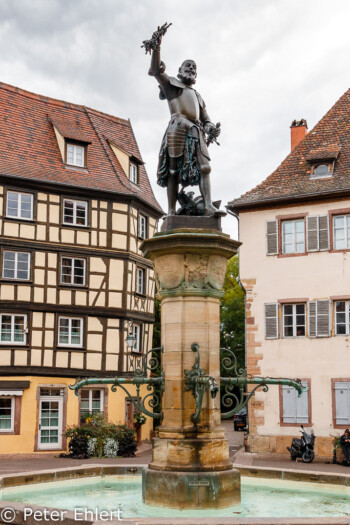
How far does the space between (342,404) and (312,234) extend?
18.7ft

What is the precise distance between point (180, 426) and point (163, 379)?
1.99 feet

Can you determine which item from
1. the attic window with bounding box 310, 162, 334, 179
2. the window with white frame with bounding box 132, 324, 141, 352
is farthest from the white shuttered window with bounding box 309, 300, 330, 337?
the window with white frame with bounding box 132, 324, 141, 352

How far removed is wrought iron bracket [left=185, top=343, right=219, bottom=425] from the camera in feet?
27.7

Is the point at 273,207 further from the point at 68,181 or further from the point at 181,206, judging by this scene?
the point at 181,206

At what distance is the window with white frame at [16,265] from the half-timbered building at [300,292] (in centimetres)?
770

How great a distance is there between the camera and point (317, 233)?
958 inches

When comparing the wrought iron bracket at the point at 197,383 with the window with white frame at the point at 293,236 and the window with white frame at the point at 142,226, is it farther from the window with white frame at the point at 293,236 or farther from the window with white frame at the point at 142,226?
the window with white frame at the point at 142,226

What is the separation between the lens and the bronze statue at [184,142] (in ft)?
30.6

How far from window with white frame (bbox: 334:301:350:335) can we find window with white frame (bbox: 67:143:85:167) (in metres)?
11.8

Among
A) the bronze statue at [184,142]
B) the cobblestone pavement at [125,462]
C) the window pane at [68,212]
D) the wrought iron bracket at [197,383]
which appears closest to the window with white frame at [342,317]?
the cobblestone pavement at [125,462]

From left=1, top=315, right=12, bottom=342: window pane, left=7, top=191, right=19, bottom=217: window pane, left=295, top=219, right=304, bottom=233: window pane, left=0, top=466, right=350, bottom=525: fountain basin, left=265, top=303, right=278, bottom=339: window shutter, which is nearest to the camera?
left=0, top=466, right=350, bottom=525: fountain basin

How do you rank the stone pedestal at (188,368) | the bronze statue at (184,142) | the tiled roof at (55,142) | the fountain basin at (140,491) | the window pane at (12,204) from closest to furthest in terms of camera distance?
the fountain basin at (140,491) → the stone pedestal at (188,368) → the bronze statue at (184,142) → the window pane at (12,204) → the tiled roof at (55,142)

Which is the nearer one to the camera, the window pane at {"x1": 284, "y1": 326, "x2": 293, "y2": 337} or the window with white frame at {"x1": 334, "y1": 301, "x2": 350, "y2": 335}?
the window with white frame at {"x1": 334, "y1": 301, "x2": 350, "y2": 335}

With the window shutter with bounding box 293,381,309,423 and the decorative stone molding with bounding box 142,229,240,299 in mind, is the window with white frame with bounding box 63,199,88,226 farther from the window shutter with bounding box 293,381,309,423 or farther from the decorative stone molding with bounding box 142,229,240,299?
the decorative stone molding with bounding box 142,229,240,299
